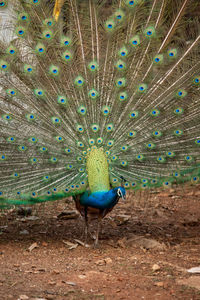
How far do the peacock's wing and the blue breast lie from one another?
0.19m

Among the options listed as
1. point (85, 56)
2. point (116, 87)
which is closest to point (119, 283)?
point (116, 87)

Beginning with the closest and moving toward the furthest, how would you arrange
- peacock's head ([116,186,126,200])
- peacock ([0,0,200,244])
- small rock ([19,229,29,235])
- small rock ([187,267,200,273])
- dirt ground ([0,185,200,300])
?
dirt ground ([0,185,200,300]), small rock ([187,267,200,273]), peacock's head ([116,186,126,200]), peacock ([0,0,200,244]), small rock ([19,229,29,235])

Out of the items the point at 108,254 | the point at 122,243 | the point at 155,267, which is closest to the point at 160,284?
the point at 155,267

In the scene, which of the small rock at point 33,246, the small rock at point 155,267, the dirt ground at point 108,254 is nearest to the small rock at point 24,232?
the dirt ground at point 108,254

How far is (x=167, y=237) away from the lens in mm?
5664

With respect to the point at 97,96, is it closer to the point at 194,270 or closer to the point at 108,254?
the point at 108,254

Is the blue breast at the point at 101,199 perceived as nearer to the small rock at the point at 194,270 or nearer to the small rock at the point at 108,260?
the small rock at the point at 108,260

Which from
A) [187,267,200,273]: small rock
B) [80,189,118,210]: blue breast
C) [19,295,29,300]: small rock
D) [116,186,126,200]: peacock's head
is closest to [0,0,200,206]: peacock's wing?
[80,189,118,210]: blue breast

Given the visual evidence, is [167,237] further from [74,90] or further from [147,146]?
[74,90]

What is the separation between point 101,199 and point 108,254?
0.71m

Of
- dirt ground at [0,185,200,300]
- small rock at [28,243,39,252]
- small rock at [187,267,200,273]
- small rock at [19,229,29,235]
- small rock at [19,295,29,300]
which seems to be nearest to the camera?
small rock at [19,295,29,300]

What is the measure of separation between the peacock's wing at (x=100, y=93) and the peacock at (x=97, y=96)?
0.01 metres

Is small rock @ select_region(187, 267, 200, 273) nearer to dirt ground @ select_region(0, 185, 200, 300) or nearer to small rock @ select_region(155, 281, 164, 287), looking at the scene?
dirt ground @ select_region(0, 185, 200, 300)

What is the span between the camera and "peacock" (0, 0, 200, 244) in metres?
4.93
